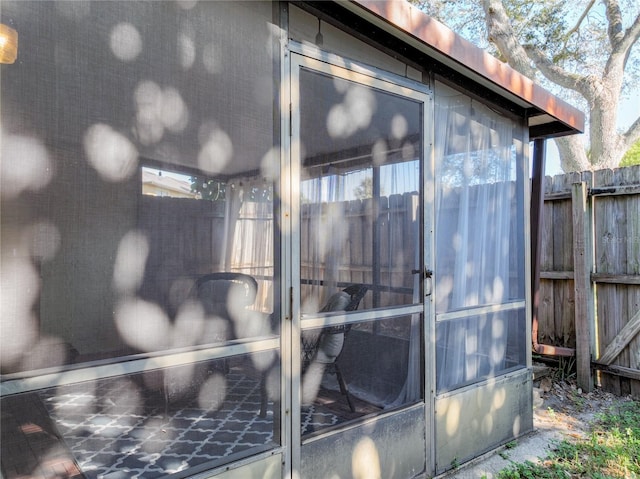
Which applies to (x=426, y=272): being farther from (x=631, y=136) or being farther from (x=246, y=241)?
(x=631, y=136)

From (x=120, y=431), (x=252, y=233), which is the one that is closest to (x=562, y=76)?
(x=252, y=233)

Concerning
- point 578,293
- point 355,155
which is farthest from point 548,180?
point 355,155

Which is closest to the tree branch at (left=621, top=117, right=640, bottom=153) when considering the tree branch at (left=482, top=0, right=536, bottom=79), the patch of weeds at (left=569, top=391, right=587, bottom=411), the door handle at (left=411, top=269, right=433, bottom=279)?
the tree branch at (left=482, top=0, right=536, bottom=79)

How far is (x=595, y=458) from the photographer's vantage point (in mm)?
2812

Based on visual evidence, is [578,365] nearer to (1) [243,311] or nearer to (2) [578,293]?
(2) [578,293]

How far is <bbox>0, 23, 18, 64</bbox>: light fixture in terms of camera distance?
3.95ft

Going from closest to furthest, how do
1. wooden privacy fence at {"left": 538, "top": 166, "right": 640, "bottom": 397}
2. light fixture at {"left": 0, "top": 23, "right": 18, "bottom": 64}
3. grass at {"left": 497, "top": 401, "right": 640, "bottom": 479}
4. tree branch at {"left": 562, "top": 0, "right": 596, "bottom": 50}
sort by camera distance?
1. light fixture at {"left": 0, "top": 23, "right": 18, "bottom": 64}
2. grass at {"left": 497, "top": 401, "right": 640, "bottom": 479}
3. wooden privacy fence at {"left": 538, "top": 166, "right": 640, "bottom": 397}
4. tree branch at {"left": 562, "top": 0, "right": 596, "bottom": 50}

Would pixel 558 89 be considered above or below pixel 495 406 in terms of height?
above

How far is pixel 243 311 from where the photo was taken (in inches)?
68.4

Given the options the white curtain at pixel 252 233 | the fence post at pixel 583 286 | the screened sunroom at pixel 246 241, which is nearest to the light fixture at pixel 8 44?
the screened sunroom at pixel 246 241

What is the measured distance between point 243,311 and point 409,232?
3.77ft

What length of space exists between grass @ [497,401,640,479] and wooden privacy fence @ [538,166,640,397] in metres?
0.84

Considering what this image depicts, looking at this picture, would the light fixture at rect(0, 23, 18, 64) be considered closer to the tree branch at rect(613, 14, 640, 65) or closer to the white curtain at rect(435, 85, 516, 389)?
the white curtain at rect(435, 85, 516, 389)

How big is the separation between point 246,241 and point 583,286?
376cm
